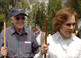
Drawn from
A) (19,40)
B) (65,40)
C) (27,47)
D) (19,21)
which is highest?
(19,21)

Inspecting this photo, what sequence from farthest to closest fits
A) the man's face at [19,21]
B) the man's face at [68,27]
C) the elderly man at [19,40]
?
the man's face at [19,21], the elderly man at [19,40], the man's face at [68,27]

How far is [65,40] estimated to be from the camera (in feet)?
8.59

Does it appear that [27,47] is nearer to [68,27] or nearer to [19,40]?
[19,40]

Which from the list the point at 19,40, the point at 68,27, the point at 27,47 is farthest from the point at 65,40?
the point at 19,40

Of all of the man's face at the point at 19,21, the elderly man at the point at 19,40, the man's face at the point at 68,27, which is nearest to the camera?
the man's face at the point at 68,27

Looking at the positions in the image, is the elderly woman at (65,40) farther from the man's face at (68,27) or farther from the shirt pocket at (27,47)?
the shirt pocket at (27,47)

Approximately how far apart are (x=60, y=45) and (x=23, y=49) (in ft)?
2.97

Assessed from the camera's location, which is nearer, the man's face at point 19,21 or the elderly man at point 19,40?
the elderly man at point 19,40

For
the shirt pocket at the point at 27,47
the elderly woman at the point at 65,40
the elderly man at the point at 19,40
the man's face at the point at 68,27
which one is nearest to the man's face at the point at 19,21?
the elderly man at the point at 19,40

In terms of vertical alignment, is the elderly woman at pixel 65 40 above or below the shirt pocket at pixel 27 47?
above

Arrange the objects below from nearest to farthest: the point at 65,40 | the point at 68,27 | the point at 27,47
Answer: the point at 68,27
the point at 65,40
the point at 27,47

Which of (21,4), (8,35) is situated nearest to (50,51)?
(8,35)

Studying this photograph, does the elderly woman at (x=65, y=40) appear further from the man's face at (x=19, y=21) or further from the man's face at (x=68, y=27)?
the man's face at (x=19, y=21)

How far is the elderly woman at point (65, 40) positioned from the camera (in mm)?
2484
